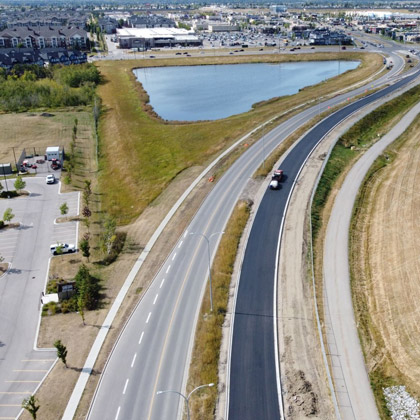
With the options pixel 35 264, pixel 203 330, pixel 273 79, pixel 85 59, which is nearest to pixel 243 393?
pixel 203 330

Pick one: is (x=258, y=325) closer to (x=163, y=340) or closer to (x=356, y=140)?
(x=163, y=340)

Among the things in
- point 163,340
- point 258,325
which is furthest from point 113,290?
point 258,325

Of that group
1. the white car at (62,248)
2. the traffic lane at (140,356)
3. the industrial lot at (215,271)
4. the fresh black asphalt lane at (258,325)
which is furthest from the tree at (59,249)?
the fresh black asphalt lane at (258,325)

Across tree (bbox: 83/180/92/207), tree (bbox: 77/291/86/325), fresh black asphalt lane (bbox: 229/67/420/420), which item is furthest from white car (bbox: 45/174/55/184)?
fresh black asphalt lane (bbox: 229/67/420/420)

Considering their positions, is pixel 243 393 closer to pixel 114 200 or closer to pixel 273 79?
pixel 114 200

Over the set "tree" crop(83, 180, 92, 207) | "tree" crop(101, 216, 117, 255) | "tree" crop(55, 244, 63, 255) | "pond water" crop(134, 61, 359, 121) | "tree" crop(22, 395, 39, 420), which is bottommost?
"tree" crop(22, 395, 39, 420)

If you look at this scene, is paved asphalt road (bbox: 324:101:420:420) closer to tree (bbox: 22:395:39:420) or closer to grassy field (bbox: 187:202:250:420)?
grassy field (bbox: 187:202:250:420)
